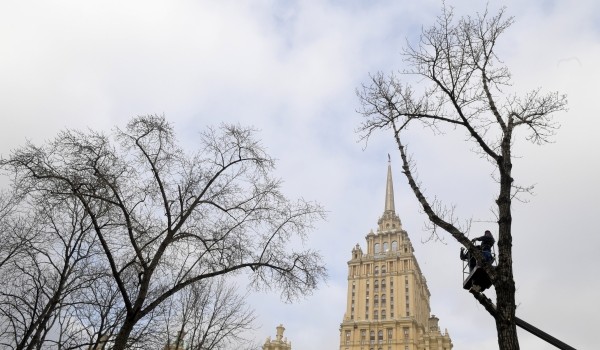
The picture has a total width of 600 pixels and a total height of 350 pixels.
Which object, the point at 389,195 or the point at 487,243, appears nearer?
the point at 487,243

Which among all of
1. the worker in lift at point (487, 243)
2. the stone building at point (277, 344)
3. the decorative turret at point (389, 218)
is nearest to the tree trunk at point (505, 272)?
the worker in lift at point (487, 243)

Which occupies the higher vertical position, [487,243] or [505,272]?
[487,243]

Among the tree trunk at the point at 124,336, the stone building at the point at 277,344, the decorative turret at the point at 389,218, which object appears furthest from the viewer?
the decorative turret at the point at 389,218

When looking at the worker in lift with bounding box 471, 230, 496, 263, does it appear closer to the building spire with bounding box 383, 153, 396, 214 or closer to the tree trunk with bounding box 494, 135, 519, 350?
the tree trunk with bounding box 494, 135, 519, 350

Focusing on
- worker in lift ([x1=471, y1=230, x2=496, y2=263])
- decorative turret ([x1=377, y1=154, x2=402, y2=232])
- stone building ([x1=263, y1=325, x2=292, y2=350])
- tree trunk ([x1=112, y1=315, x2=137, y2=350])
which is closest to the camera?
worker in lift ([x1=471, y1=230, x2=496, y2=263])

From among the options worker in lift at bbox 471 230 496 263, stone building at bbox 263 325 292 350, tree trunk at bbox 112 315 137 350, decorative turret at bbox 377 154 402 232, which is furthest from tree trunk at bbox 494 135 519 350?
decorative turret at bbox 377 154 402 232

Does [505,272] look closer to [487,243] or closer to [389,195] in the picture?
Answer: [487,243]

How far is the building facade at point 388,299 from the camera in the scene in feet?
312

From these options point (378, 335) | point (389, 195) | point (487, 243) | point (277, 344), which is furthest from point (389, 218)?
point (487, 243)

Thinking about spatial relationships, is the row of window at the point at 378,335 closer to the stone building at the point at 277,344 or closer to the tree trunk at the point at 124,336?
the stone building at the point at 277,344

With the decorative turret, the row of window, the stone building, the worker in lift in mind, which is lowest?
the worker in lift

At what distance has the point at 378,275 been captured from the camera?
353 ft

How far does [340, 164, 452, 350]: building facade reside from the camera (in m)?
95.1

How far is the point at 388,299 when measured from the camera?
336 ft
